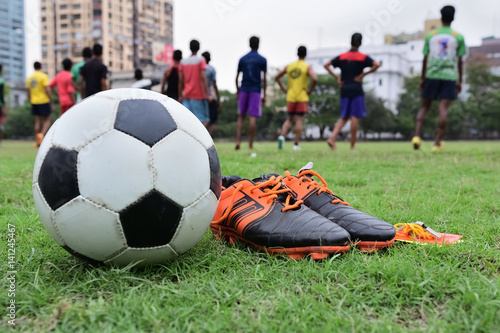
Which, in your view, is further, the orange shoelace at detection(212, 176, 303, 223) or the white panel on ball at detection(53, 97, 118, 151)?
the orange shoelace at detection(212, 176, 303, 223)

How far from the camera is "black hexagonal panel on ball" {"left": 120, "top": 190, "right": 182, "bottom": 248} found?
1520 mm

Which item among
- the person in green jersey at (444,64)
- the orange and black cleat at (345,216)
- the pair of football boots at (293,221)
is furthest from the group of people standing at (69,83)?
the orange and black cleat at (345,216)

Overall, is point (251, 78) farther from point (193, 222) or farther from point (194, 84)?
point (193, 222)

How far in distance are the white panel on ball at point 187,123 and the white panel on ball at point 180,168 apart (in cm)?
4

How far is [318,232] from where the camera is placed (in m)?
1.77

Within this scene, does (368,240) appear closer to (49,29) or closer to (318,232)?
(318,232)

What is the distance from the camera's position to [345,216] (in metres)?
2.00

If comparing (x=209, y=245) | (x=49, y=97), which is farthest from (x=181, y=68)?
(x=209, y=245)

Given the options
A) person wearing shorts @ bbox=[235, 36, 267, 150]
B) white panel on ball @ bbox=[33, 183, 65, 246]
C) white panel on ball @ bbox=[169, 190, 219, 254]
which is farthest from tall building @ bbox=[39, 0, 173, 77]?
white panel on ball @ bbox=[169, 190, 219, 254]

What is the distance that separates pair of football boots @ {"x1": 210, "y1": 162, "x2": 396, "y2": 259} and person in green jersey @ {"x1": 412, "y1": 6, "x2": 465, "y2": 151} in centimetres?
588

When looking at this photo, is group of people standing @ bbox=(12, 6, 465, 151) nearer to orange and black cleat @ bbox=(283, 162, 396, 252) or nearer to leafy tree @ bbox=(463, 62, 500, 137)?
orange and black cleat @ bbox=(283, 162, 396, 252)

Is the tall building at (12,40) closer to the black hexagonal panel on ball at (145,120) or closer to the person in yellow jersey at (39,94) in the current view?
the person in yellow jersey at (39,94)

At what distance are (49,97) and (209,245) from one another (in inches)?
412

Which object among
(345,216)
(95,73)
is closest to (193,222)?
(345,216)
